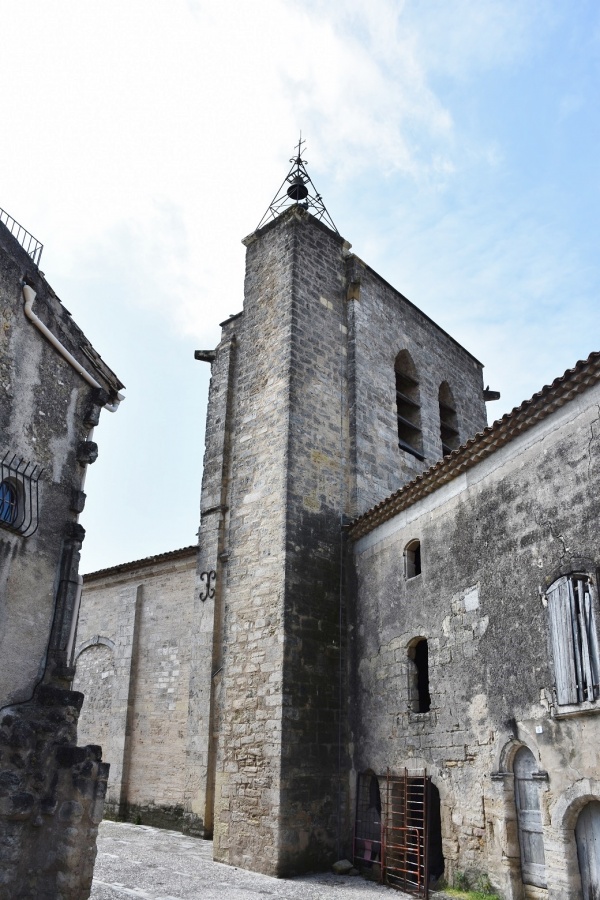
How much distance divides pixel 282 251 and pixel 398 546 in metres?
6.54

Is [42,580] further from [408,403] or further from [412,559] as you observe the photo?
[408,403]

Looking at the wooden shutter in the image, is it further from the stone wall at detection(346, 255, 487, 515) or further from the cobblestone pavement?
the stone wall at detection(346, 255, 487, 515)

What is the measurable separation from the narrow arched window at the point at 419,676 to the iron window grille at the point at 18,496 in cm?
547

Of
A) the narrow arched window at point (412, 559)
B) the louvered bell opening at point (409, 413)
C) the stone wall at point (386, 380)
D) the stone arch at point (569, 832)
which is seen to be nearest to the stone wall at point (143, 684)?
the stone wall at point (386, 380)

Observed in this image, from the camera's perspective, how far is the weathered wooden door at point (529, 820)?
7.38m

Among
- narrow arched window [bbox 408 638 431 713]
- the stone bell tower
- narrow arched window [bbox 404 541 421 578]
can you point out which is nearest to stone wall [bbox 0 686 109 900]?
the stone bell tower

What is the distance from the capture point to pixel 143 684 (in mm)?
14984

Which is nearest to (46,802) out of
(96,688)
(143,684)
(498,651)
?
(498,651)

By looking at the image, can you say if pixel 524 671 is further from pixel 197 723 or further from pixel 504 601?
pixel 197 723

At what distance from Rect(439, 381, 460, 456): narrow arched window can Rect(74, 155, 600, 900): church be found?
0.23ft

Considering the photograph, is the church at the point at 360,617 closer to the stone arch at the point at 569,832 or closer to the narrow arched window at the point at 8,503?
the stone arch at the point at 569,832

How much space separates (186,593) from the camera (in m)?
14.9

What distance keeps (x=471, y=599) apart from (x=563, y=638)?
5.42 ft

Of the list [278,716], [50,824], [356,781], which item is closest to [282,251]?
[278,716]
